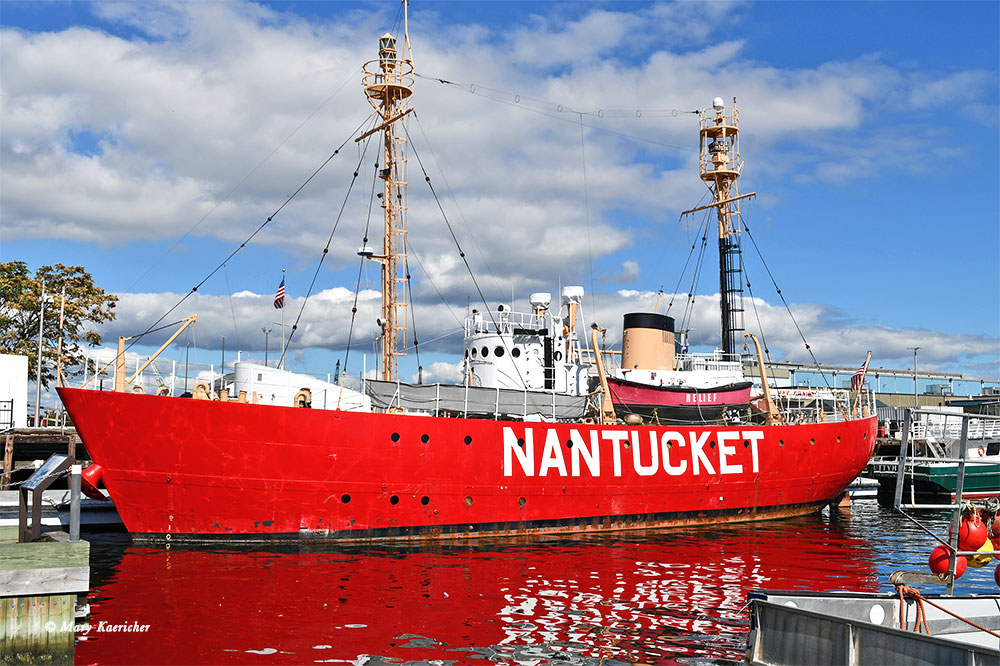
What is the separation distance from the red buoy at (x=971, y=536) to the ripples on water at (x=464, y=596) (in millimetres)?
2705

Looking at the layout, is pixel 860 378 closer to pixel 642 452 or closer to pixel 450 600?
pixel 642 452

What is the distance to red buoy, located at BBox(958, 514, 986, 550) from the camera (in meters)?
8.55

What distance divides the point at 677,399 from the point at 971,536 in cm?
1692

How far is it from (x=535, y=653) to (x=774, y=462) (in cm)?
1477

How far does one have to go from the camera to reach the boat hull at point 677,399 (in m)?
24.8

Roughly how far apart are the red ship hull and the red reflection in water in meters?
0.87

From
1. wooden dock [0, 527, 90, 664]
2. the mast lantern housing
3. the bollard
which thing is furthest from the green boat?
wooden dock [0, 527, 90, 664]

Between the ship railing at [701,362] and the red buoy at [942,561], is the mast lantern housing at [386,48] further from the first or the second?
the red buoy at [942,561]

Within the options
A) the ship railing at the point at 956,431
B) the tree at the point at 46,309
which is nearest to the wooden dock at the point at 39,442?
the tree at the point at 46,309

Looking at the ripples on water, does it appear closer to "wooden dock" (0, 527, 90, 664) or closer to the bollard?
"wooden dock" (0, 527, 90, 664)

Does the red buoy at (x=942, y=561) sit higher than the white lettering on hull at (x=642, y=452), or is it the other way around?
the white lettering on hull at (x=642, y=452)

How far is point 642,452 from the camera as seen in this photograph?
65.4 feet

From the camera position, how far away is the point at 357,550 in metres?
16.0

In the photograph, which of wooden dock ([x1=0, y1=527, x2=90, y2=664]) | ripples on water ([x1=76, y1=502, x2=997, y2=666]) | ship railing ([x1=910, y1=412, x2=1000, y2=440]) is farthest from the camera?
ship railing ([x1=910, y1=412, x2=1000, y2=440])
